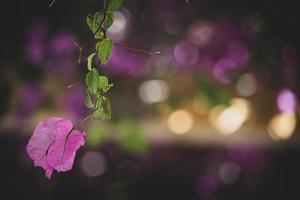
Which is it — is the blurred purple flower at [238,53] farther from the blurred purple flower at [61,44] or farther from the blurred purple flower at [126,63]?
the blurred purple flower at [61,44]

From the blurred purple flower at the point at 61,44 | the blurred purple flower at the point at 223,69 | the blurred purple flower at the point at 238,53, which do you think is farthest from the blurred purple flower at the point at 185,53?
the blurred purple flower at the point at 61,44

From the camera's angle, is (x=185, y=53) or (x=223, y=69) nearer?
(x=223, y=69)

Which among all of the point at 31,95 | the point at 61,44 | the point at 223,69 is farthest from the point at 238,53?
the point at 31,95

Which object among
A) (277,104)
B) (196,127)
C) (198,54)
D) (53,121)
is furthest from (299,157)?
(53,121)

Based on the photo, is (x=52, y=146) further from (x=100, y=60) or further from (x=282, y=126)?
(x=282, y=126)

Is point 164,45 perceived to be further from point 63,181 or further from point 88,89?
point 88,89
